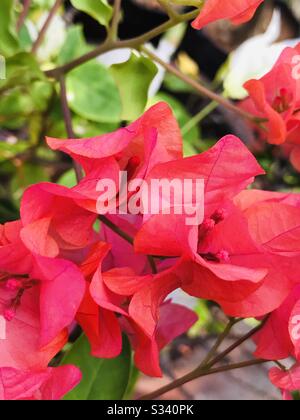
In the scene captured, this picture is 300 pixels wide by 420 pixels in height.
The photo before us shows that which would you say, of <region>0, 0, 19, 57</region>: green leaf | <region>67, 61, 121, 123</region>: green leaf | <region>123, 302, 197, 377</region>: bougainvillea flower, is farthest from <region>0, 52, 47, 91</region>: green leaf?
<region>123, 302, 197, 377</region>: bougainvillea flower

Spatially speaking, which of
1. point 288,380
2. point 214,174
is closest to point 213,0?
point 214,174

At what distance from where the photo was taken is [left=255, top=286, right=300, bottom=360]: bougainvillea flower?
0.40 meters

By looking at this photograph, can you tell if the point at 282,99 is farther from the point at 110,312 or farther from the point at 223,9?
the point at 110,312

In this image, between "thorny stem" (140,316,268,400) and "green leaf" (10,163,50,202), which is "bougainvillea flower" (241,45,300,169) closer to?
"thorny stem" (140,316,268,400)

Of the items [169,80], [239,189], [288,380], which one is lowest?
[169,80]

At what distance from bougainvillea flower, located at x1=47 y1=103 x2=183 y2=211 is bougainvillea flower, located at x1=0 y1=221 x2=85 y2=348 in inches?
1.6

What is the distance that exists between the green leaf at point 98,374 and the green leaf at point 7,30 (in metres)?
0.27

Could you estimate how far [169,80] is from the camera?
1071mm

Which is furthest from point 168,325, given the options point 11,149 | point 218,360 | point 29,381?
point 11,149

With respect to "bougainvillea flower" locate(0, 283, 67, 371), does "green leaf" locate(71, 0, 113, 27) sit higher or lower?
higher

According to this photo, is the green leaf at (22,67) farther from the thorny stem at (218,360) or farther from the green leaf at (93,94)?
the thorny stem at (218,360)

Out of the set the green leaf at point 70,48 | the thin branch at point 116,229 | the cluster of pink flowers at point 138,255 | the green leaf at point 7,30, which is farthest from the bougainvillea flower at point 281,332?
the green leaf at point 70,48

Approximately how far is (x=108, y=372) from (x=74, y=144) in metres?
0.21
